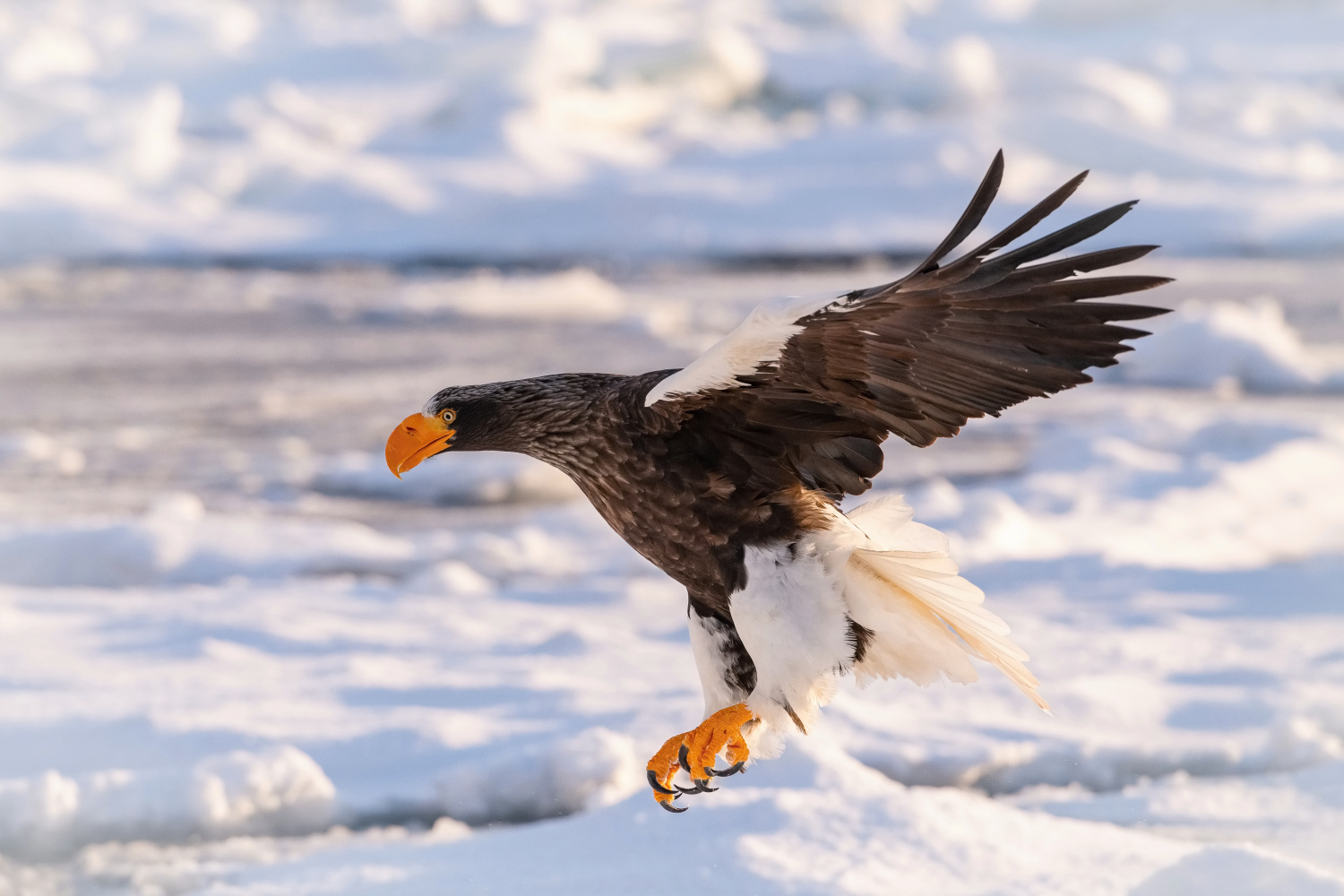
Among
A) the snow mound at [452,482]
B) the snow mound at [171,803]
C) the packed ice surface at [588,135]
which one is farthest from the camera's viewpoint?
the packed ice surface at [588,135]

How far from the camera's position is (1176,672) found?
13.3 feet

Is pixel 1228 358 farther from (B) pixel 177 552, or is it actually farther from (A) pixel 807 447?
(A) pixel 807 447

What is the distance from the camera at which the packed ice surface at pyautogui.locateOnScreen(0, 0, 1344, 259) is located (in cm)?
1761

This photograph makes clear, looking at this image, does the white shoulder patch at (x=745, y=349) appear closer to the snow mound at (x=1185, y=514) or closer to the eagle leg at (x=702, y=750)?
the eagle leg at (x=702, y=750)

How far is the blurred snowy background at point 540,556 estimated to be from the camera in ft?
9.65

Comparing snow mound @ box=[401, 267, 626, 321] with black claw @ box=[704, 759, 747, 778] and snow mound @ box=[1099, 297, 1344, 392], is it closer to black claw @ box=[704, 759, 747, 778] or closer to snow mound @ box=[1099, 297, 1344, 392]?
snow mound @ box=[1099, 297, 1344, 392]

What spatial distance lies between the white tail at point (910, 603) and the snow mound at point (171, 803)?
4.15 feet

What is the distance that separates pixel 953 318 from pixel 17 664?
2809mm

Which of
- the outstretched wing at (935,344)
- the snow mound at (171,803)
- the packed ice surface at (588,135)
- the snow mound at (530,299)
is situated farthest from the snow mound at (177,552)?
the packed ice surface at (588,135)

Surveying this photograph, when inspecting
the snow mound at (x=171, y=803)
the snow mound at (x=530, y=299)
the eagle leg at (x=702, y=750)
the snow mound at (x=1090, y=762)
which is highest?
the snow mound at (x=530, y=299)

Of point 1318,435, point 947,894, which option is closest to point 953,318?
point 947,894

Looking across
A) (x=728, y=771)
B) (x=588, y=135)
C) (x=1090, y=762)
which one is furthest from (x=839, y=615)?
(x=588, y=135)

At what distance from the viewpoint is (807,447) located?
8.14 ft

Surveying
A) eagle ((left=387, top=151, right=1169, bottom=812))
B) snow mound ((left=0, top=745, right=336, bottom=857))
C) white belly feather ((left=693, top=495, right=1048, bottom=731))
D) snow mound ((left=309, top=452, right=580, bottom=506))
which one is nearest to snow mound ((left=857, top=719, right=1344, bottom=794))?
eagle ((left=387, top=151, right=1169, bottom=812))
